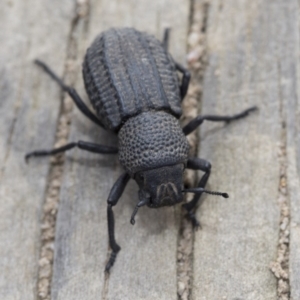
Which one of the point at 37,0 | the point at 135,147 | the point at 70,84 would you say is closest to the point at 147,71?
the point at 135,147

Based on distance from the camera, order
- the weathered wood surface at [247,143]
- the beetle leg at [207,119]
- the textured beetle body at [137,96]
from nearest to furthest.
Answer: the weathered wood surface at [247,143] < the textured beetle body at [137,96] < the beetle leg at [207,119]

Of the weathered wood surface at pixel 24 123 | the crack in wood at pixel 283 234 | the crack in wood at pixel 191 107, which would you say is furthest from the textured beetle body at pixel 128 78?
the crack in wood at pixel 283 234

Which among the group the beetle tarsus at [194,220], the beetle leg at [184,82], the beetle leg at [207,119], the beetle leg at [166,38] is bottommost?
the beetle tarsus at [194,220]

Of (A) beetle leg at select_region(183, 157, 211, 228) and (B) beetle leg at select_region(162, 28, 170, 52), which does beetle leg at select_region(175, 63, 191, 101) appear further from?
(A) beetle leg at select_region(183, 157, 211, 228)

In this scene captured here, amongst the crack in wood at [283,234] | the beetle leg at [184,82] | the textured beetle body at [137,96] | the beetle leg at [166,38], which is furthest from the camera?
the beetle leg at [166,38]

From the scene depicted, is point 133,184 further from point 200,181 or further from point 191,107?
point 191,107

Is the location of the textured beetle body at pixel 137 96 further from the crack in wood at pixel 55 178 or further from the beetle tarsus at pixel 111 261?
the beetle tarsus at pixel 111 261
